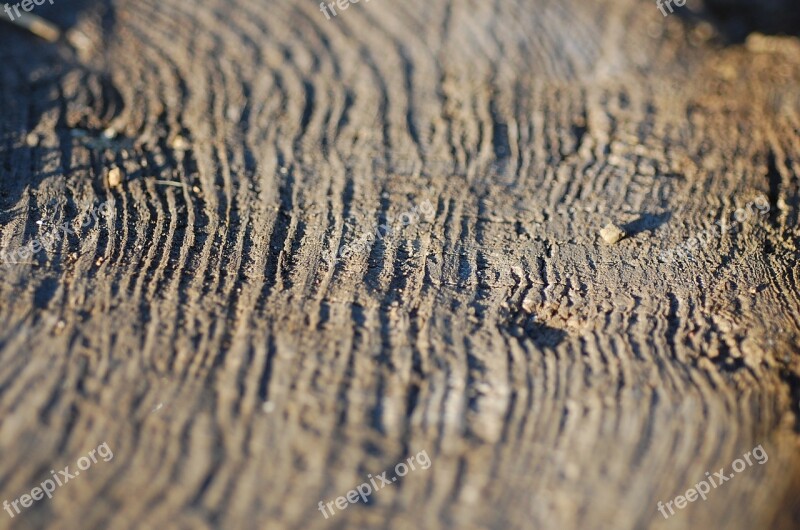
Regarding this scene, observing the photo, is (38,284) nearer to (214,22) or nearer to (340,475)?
(340,475)

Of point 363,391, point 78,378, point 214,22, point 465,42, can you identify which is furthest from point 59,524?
point 465,42

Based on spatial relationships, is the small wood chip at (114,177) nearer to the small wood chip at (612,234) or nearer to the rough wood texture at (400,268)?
the rough wood texture at (400,268)

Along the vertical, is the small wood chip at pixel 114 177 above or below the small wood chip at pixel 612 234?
→ above

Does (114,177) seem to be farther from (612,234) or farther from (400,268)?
(612,234)

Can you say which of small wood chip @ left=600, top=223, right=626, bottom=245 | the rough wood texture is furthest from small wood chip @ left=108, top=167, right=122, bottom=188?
small wood chip @ left=600, top=223, right=626, bottom=245

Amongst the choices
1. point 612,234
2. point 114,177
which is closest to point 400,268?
point 612,234

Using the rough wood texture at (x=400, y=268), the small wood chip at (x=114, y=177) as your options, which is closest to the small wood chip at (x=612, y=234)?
the rough wood texture at (x=400, y=268)

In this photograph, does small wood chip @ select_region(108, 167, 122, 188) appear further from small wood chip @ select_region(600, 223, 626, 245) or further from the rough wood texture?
small wood chip @ select_region(600, 223, 626, 245)
